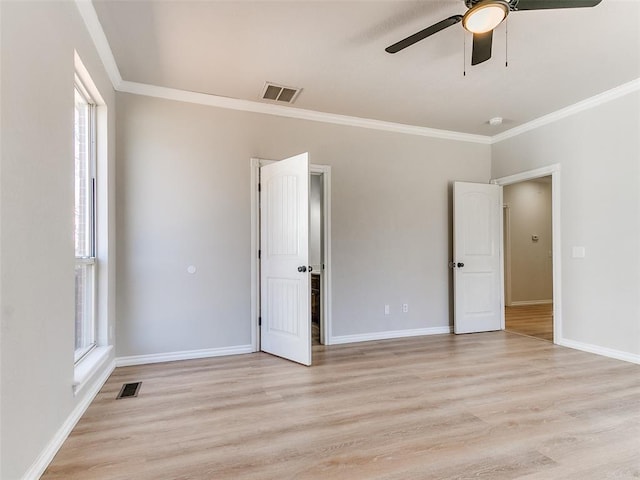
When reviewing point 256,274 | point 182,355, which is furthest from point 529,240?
point 182,355

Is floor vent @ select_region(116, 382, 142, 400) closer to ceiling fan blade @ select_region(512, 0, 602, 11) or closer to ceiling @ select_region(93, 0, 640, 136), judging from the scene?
ceiling @ select_region(93, 0, 640, 136)

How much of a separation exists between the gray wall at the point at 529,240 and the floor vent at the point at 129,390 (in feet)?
22.4

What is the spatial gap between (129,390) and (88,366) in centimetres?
39

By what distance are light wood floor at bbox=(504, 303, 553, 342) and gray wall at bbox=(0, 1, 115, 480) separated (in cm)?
490

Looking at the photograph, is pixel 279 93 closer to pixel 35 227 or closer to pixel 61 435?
pixel 35 227

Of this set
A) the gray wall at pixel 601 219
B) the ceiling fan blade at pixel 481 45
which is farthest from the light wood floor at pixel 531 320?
the ceiling fan blade at pixel 481 45

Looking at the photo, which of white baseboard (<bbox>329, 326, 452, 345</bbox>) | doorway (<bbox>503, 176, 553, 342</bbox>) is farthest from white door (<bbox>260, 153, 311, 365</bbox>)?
doorway (<bbox>503, 176, 553, 342</bbox>)

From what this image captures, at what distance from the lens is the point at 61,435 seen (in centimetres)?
201

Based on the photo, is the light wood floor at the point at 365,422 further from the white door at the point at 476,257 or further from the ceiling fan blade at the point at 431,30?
the ceiling fan blade at the point at 431,30

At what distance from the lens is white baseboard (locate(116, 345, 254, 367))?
137 inches

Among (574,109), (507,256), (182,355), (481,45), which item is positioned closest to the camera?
(481,45)

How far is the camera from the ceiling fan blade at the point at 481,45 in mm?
2330

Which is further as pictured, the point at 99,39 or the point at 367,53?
the point at 367,53

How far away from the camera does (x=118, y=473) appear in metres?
1.78
